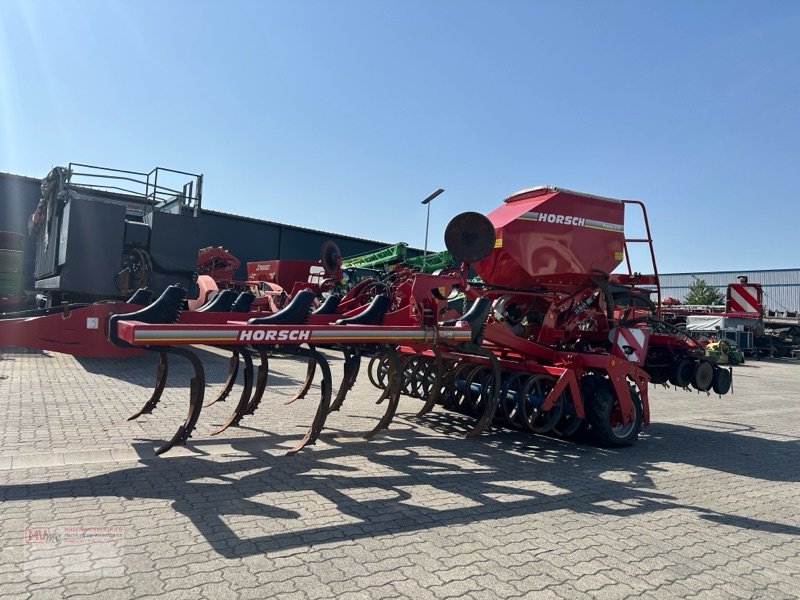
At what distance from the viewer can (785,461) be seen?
6574 millimetres

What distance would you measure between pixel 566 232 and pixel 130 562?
5.76 m

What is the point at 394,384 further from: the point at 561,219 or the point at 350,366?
the point at 561,219

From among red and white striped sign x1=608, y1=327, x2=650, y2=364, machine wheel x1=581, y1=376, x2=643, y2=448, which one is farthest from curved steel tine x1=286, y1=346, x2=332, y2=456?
red and white striped sign x1=608, y1=327, x2=650, y2=364

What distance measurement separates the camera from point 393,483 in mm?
4801

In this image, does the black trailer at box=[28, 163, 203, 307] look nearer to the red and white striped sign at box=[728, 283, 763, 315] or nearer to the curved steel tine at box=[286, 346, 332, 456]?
the curved steel tine at box=[286, 346, 332, 456]

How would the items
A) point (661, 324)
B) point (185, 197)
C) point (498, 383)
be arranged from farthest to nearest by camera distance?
point (185, 197) → point (661, 324) → point (498, 383)

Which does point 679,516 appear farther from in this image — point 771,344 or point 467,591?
point 771,344

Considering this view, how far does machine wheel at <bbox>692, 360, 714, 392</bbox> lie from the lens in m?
7.81

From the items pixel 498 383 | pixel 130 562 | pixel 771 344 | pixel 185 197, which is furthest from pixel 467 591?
pixel 771 344

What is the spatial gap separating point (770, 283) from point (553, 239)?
49337 mm

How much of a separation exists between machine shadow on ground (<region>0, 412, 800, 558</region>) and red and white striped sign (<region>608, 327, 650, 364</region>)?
43.5 inches

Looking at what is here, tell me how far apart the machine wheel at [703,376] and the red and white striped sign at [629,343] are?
37.5 inches

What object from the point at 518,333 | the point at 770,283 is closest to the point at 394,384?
the point at 518,333

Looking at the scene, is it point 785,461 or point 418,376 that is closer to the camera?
point 785,461
